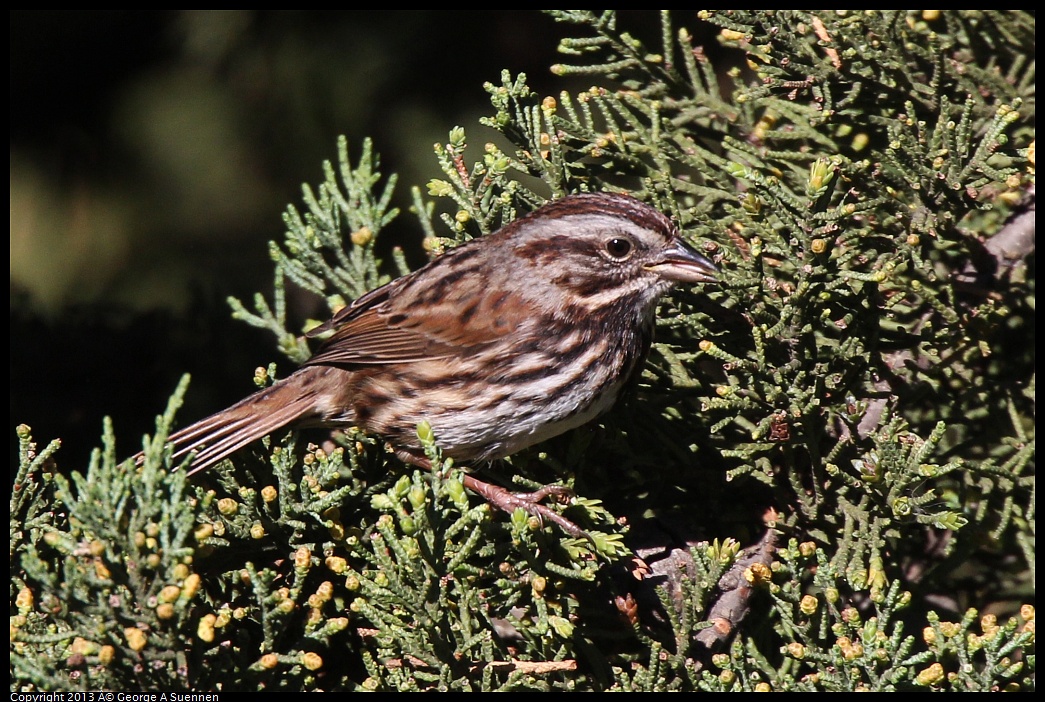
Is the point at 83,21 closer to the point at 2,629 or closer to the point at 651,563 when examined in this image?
the point at 2,629

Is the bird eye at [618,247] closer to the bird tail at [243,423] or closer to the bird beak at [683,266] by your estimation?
the bird beak at [683,266]

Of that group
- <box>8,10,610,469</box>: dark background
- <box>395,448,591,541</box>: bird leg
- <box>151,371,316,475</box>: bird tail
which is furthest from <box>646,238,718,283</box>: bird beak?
<box>8,10,610,469</box>: dark background

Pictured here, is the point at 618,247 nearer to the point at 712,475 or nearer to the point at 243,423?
the point at 712,475

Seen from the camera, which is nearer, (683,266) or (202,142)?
(683,266)

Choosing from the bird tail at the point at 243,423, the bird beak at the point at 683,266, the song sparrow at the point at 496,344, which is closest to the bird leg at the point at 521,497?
the song sparrow at the point at 496,344

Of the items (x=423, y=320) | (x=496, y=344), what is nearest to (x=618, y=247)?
(x=496, y=344)

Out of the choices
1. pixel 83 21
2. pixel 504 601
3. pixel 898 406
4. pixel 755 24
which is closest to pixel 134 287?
pixel 83 21
